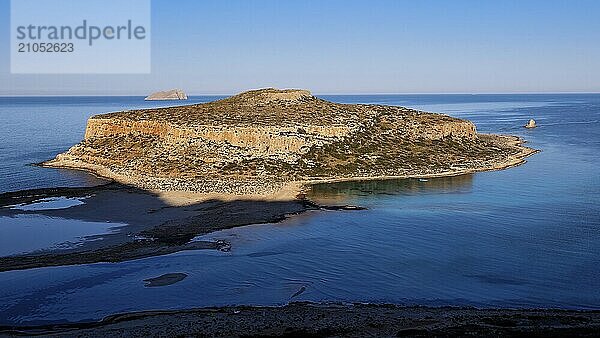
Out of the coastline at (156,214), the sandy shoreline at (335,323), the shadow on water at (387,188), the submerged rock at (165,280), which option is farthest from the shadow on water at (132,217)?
the sandy shoreline at (335,323)

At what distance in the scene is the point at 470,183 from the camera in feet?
176

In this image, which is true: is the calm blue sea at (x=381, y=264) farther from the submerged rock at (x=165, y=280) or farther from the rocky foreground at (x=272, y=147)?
the rocky foreground at (x=272, y=147)

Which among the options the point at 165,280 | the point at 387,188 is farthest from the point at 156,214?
the point at 387,188

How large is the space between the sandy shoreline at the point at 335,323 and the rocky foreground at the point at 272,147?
26.1 meters

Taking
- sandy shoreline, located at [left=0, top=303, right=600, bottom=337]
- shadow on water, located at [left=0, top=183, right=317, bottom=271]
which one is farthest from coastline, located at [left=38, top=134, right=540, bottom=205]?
sandy shoreline, located at [left=0, top=303, right=600, bottom=337]

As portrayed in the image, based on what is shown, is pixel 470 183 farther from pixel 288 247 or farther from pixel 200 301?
pixel 200 301

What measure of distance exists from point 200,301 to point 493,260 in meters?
14.2

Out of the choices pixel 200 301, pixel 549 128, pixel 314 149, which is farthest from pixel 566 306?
pixel 549 128

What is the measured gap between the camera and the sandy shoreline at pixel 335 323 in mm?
20422

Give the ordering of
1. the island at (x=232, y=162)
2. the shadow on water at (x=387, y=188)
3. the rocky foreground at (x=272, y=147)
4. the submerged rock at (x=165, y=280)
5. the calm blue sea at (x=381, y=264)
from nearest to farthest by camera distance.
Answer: the calm blue sea at (x=381, y=264), the submerged rock at (x=165, y=280), the island at (x=232, y=162), the shadow on water at (x=387, y=188), the rocky foreground at (x=272, y=147)

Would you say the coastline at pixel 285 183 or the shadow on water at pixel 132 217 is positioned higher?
the coastline at pixel 285 183

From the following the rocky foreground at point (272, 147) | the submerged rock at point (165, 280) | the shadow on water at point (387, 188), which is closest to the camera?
the submerged rock at point (165, 280)

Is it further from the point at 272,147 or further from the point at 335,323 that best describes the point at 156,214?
the point at 272,147

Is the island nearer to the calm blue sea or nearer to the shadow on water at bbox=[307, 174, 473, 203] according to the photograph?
the shadow on water at bbox=[307, 174, 473, 203]
